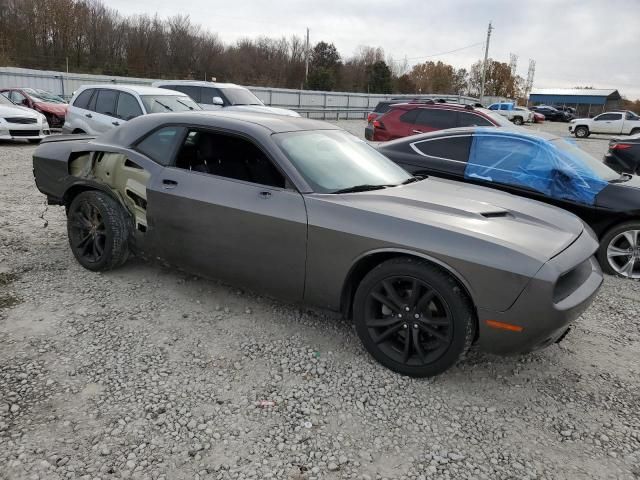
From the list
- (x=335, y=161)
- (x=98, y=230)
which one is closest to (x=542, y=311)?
(x=335, y=161)

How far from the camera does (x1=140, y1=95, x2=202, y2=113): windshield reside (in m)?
9.40

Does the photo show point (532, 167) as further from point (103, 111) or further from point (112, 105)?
point (103, 111)

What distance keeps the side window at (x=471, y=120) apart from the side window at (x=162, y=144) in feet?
23.2

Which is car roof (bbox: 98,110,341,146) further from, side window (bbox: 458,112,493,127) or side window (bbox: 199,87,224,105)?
side window (bbox: 199,87,224,105)

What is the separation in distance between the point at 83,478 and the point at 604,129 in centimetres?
3299

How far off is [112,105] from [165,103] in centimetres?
106

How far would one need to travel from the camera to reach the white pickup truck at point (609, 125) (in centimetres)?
2802

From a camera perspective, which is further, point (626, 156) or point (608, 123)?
point (608, 123)

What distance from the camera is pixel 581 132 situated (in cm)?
2917

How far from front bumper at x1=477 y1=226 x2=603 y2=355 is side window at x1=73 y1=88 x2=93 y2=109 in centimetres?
984

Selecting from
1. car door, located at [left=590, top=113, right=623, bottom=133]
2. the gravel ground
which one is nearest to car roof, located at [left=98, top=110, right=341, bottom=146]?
the gravel ground

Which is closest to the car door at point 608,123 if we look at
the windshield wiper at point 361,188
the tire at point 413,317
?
the windshield wiper at point 361,188

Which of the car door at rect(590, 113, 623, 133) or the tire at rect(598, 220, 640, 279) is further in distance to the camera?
the car door at rect(590, 113, 623, 133)

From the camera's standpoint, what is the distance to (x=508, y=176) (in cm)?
554
